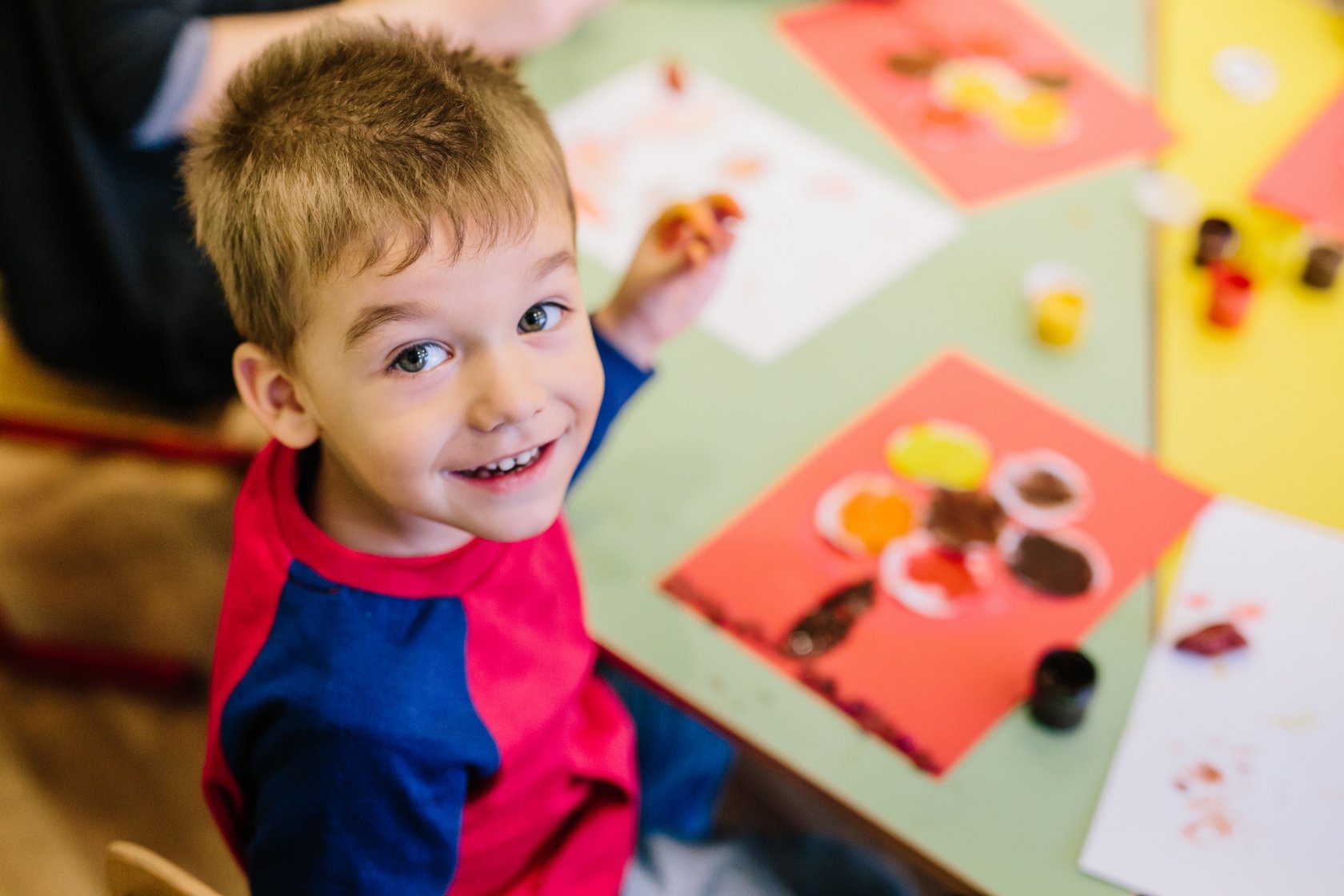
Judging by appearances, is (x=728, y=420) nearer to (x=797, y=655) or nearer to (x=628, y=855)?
(x=797, y=655)

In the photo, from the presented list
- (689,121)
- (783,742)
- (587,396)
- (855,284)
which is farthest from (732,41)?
(783,742)

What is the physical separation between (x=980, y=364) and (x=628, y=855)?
1.76 feet

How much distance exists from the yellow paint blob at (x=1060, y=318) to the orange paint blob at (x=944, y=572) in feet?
0.92

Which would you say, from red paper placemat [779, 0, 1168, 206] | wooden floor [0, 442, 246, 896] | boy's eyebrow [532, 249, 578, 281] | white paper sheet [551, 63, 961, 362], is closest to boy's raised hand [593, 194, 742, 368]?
white paper sheet [551, 63, 961, 362]

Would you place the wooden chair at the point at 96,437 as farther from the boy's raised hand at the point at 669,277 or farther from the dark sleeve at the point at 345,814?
the dark sleeve at the point at 345,814

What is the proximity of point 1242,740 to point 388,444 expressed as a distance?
0.62 metres

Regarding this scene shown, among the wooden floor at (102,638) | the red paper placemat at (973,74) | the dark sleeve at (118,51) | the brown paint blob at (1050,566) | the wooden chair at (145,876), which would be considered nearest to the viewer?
the wooden chair at (145,876)

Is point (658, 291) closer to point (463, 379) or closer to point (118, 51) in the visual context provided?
point (463, 379)

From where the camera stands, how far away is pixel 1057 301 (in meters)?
1.14

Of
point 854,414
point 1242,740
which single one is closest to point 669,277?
point 854,414

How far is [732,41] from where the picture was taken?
1.49m

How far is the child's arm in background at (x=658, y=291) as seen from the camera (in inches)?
39.9

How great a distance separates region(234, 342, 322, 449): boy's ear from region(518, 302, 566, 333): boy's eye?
155 millimetres

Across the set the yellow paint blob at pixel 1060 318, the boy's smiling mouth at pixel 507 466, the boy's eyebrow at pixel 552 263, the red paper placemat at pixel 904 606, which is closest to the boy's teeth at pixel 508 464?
the boy's smiling mouth at pixel 507 466
